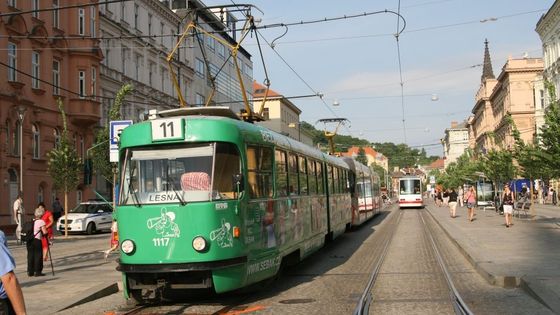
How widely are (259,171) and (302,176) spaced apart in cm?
345

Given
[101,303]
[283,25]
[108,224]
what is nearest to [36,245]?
[101,303]

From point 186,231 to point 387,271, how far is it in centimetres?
577

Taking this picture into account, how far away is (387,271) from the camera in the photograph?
13.2 meters

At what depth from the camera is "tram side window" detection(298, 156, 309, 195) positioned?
1346 cm

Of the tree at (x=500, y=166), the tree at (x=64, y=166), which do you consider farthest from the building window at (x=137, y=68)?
the tree at (x=500, y=166)

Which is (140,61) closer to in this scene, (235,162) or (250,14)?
(250,14)

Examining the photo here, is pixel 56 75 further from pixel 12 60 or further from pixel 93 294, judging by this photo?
pixel 93 294

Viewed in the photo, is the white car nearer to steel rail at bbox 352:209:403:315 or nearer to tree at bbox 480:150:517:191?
steel rail at bbox 352:209:403:315

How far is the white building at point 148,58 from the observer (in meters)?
41.9

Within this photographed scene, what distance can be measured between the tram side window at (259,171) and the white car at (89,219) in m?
19.6

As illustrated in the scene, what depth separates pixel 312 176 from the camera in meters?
15.0

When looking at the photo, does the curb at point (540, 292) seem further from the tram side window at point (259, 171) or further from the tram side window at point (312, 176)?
the tram side window at point (312, 176)

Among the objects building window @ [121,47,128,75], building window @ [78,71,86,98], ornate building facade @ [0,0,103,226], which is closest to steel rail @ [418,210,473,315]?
ornate building facade @ [0,0,103,226]

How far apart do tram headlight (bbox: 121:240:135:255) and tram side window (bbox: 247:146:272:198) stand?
76.3 inches
